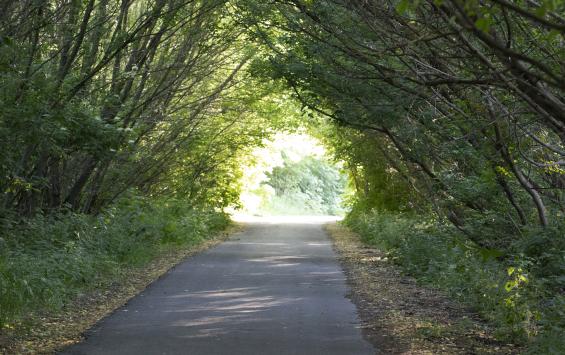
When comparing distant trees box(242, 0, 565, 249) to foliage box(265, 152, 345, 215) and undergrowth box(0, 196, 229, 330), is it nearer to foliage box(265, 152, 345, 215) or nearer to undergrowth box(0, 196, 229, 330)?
undergrowth box(0, 196, 229, 330)

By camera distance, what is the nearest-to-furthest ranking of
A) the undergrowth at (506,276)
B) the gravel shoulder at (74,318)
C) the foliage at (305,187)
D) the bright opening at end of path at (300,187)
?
the undergrowth at (506,276), the gravel shoulder at (74,318), the bright opening at end of path at (300,187), the foliage at (305,187)

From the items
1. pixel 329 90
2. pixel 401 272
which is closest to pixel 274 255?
pixel 401 272

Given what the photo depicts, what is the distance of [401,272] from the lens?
55.2ft

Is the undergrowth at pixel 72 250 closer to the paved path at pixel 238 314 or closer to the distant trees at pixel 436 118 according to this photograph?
the paved path at pixel 238 314

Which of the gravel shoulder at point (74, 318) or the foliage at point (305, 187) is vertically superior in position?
the foliage at point (305, 187)

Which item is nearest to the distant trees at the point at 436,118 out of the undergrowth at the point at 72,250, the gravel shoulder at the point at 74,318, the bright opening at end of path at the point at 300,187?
the gravel shoulder at the point at 74,318

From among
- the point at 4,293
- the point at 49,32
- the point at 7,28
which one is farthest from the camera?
the point at 49,32

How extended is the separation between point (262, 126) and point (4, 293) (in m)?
21.3

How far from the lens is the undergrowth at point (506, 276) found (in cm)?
886

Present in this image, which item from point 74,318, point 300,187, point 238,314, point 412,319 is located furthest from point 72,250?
point 300,187

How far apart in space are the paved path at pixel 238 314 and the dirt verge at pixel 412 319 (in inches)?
10.0

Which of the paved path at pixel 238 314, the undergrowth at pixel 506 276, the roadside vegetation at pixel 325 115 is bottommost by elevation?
the paved path at pixel 238 314

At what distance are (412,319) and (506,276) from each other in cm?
138

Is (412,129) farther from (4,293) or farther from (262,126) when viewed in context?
(262,126)
